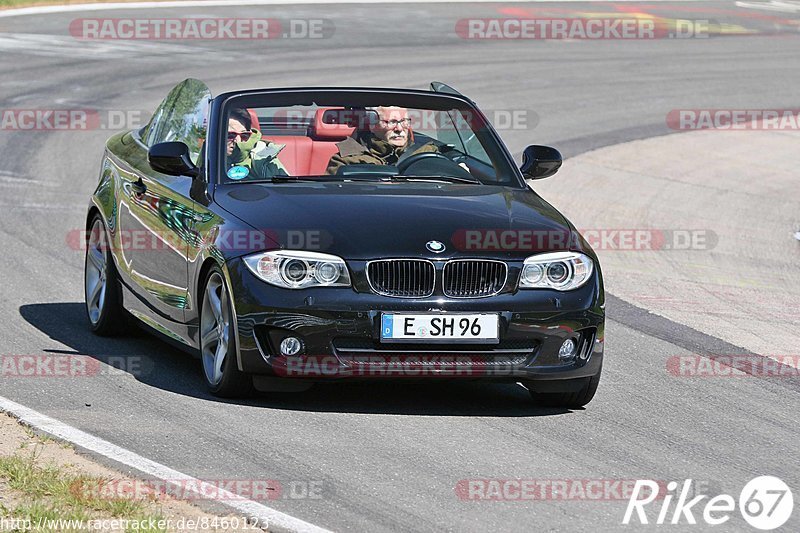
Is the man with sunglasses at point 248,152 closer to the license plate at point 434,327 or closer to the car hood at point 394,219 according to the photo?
the car hood at point 394,219

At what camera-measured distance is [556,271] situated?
7.95m

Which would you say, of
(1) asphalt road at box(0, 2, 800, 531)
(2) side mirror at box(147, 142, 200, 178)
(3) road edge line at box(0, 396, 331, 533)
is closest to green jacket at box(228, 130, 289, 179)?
(2) side mirror at box(147, 142, 200, 178)

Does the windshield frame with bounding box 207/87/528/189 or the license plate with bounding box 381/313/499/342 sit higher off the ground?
the windshield frame with bounding box 207/87/528/189

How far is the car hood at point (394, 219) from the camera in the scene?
7.79m

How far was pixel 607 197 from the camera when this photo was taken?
17141 millimetres

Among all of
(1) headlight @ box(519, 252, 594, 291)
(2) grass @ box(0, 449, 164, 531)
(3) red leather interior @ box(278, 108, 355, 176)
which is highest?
(3) red leather interior @ box(278, 108, 355, 176)

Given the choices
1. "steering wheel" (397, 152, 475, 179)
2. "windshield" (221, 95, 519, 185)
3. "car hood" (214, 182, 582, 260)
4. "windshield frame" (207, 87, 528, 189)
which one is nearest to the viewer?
"car hood" (214, 182, 582, 260)

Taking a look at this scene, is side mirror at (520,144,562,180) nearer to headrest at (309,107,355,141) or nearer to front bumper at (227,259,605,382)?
headrest at (309,107,355,141)

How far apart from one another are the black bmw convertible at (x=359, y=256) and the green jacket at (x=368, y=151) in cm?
1

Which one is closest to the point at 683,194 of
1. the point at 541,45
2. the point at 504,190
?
the point at 504,190

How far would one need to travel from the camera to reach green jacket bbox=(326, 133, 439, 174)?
9133 mm

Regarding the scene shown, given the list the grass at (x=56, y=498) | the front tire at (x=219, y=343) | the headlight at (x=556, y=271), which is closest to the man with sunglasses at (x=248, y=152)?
the front tire at (x=219, y=343)

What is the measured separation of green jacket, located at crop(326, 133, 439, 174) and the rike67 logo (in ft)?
9.86

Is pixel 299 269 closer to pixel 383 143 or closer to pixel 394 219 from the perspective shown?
pixel 394 219
